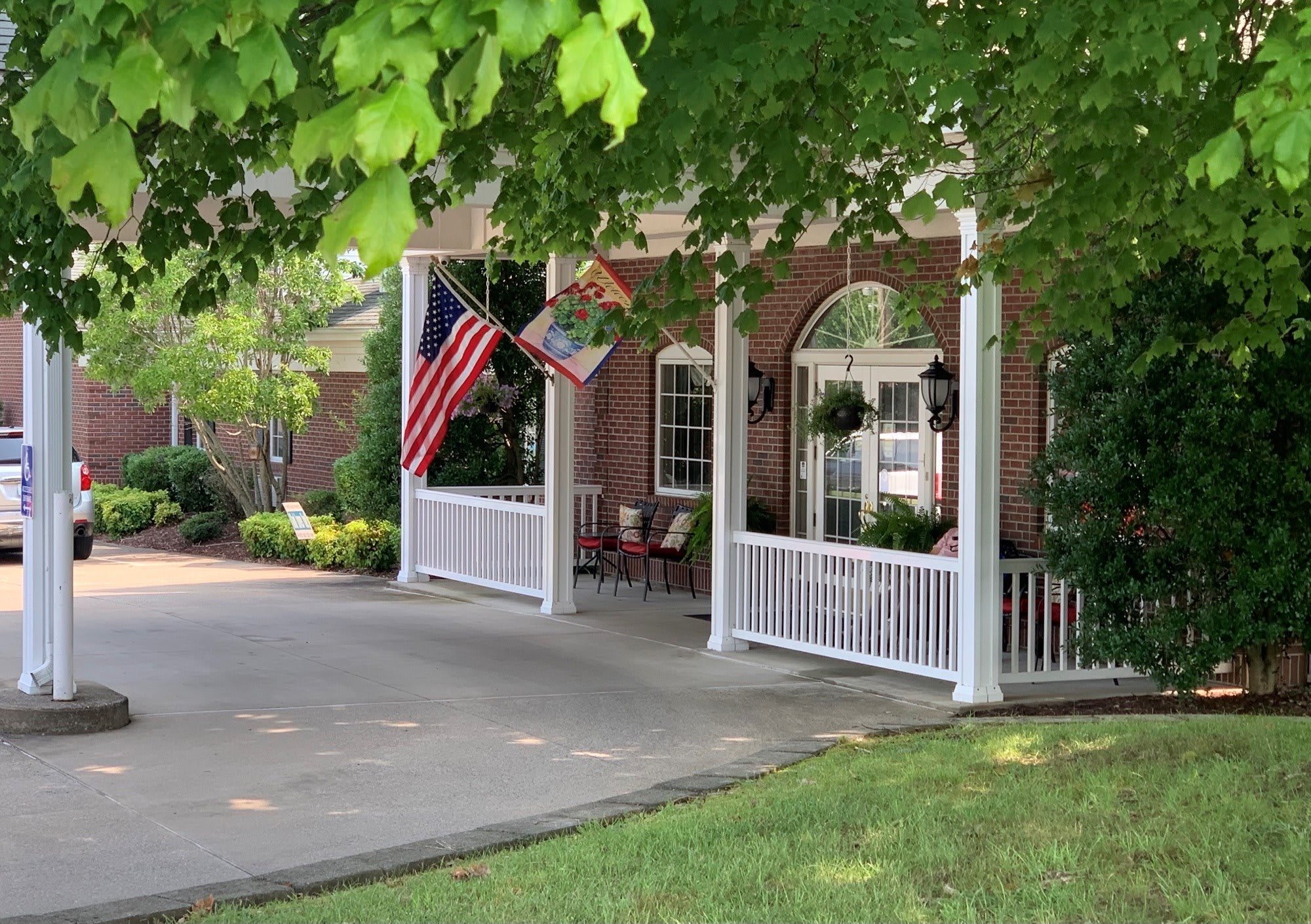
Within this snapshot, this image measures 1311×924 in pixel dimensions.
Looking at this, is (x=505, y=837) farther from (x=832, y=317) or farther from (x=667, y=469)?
(x=667, y=469)

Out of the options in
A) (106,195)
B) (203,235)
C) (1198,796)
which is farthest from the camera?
(203,235)

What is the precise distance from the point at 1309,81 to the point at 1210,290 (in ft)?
17.1

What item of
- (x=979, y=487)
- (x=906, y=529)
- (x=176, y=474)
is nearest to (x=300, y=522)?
(x=176, y=474)

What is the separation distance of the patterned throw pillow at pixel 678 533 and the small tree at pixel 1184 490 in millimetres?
6579

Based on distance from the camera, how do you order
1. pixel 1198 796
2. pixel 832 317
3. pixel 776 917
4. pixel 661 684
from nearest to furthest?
pixel 776 917 < pixel 1198 796 < pixel 661 684 < pixel 832 317

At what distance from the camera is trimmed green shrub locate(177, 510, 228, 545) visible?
21.5 metres

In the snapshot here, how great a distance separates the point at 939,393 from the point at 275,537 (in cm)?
959

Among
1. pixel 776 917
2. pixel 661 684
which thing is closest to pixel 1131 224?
pixel 776 917

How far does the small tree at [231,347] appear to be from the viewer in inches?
760

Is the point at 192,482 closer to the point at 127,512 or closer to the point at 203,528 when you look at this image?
the point at 127,512

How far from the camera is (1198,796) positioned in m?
6.71

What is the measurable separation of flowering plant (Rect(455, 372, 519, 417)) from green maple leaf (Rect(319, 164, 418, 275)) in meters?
15.1

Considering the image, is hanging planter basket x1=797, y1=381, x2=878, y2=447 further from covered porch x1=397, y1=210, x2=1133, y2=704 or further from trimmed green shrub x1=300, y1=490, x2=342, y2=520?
trimmed green shrub x1=300, y1=490, x2=342, y2=520

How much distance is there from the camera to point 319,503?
71.4ft
